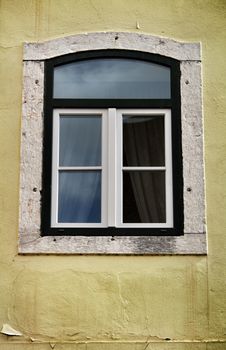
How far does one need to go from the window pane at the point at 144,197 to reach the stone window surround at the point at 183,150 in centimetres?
19

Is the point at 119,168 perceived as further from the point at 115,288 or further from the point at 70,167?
the point at 115,288

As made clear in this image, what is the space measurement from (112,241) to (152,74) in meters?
1.46

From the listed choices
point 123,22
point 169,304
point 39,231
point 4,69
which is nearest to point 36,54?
point 4,69

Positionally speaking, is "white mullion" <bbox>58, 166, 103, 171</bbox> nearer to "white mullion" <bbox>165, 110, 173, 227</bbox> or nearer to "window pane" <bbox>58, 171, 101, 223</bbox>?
"window pane" <bbox>58, 171, 101, 223</bbox>

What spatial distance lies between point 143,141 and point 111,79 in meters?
0.60

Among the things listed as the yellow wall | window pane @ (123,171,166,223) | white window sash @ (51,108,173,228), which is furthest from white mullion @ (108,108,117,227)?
the yellow wall

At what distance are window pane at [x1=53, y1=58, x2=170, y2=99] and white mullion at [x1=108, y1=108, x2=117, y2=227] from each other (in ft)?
0.70

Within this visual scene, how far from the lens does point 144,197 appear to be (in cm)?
533

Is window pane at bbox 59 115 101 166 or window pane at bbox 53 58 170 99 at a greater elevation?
window pane at bbox 53 58 170 99

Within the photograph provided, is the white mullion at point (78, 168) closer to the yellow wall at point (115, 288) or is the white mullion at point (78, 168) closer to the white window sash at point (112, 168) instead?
the white window sash at point (112, 168)

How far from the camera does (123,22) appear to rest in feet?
18.0

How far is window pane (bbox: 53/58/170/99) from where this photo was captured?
543 centimetres

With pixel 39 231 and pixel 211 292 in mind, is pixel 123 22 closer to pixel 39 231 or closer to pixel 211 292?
pixel 39 231

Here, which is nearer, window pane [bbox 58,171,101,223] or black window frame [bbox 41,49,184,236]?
black window frame [bbox 41,49,184,236]
